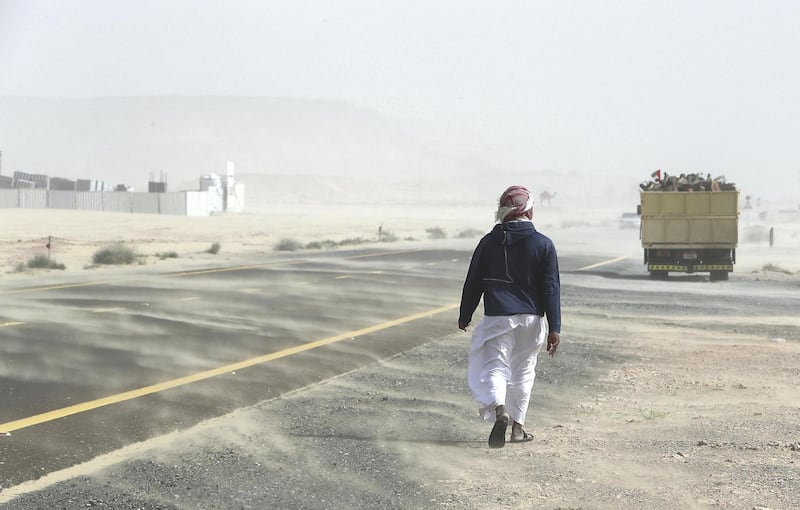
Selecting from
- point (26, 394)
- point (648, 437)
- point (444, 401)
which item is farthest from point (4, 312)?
point (648, 437)

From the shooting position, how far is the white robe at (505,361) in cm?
772

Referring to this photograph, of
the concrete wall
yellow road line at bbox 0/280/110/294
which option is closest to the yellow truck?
yellow road line at bbox 0/280/110/294

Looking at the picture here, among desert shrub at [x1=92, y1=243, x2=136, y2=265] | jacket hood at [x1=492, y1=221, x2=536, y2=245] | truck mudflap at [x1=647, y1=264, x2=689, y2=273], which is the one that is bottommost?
desert shrub at [x1=92, y1=243, x2=136, y2=265]

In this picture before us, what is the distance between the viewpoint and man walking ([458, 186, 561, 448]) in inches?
305

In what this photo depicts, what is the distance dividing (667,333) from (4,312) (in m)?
10.5

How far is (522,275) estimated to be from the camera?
779cm

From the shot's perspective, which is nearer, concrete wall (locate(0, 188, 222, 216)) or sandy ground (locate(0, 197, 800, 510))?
sandy ground (locate(0, 197, 800, 510))

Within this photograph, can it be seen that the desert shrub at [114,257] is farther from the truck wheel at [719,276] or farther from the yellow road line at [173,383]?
the yellow road line at [173,383]

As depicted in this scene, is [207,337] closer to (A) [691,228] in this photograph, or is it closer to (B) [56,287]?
(B) [56,287]

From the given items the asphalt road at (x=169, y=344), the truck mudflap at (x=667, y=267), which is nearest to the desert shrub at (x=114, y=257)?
the asphalt road at (x=169, y=344)

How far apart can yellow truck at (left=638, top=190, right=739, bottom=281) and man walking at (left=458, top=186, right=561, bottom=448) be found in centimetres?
2076

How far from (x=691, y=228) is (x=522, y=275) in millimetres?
21255

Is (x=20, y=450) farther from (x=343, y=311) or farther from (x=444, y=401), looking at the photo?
(x=343, y=311)

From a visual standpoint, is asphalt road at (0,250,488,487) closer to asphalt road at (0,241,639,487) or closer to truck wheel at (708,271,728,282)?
asphalt road at (0,241,639,487)
